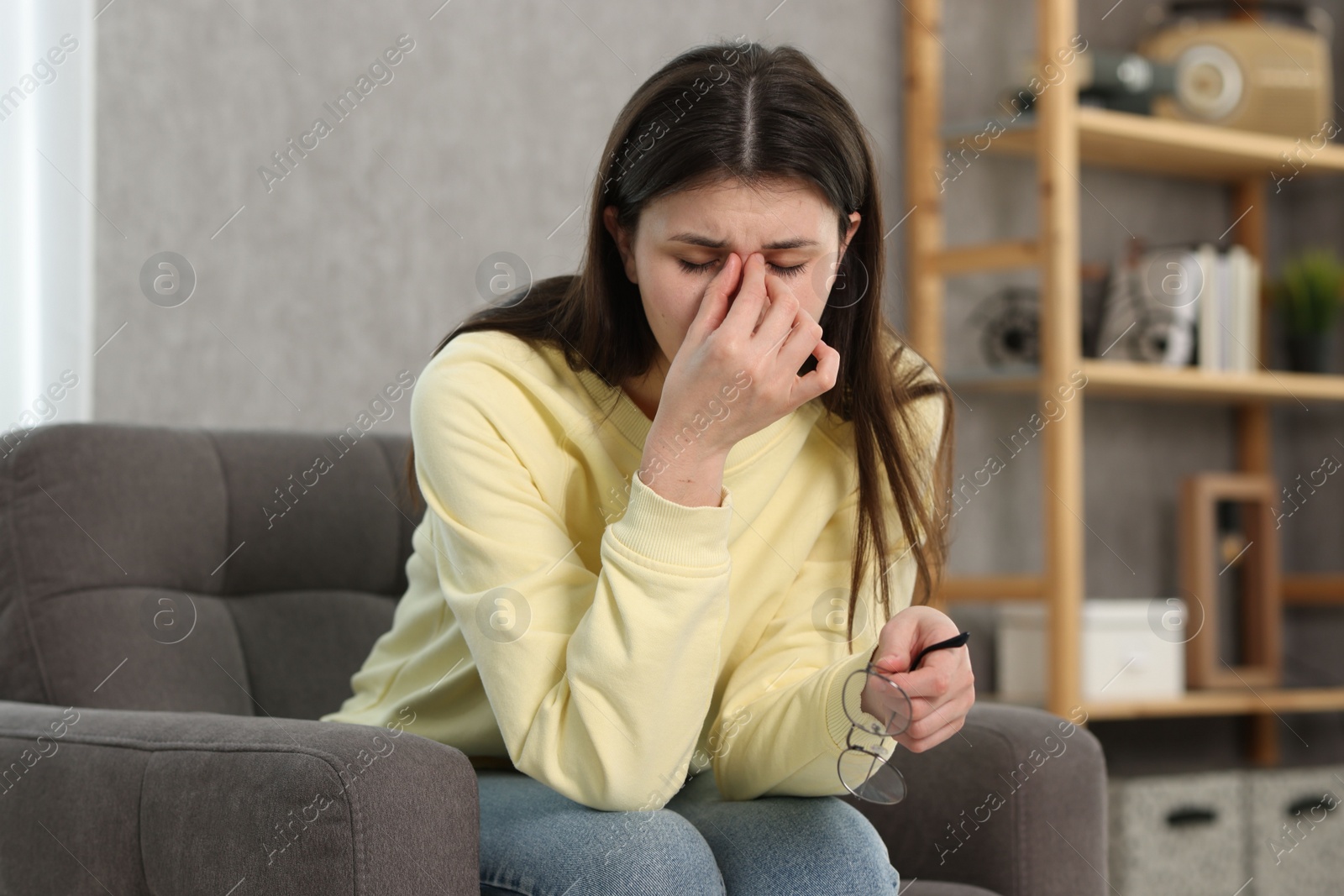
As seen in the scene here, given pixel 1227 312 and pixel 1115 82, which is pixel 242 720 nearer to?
pixel 1115 82

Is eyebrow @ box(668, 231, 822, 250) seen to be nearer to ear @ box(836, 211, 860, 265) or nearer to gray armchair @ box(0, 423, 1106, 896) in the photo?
ear @ box(836, 211, 860, 265)

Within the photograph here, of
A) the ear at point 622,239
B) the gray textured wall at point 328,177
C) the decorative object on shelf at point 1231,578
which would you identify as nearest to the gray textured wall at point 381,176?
the gray textured wall at point 328,177

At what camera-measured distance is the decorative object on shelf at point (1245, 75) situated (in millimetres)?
2664

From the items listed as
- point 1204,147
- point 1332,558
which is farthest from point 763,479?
point 1332,558

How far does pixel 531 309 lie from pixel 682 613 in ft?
1.23

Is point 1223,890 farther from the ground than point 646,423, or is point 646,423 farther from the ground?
point 646,423

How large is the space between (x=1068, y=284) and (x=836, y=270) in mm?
1351

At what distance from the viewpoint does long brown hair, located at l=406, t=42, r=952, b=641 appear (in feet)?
3.49

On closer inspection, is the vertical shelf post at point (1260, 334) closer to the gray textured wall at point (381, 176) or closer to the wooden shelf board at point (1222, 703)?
the wooden shelf board at point (1222, 703)

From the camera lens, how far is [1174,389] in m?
2.64

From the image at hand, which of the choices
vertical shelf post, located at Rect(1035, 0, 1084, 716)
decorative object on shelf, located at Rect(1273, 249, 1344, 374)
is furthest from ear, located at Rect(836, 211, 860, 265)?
decorative object on shelf, located at Rect(1273, 249, 1344, 374)

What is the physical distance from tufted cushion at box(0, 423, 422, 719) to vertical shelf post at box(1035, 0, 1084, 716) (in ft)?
4.12

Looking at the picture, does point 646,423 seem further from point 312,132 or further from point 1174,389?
point 1174,389

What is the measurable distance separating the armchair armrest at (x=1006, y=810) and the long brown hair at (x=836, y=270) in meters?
0.16
